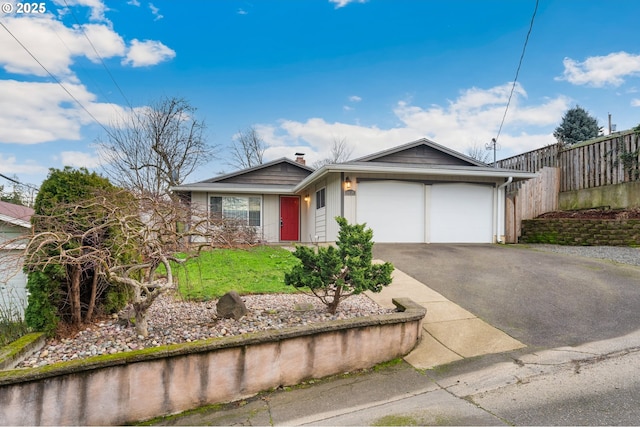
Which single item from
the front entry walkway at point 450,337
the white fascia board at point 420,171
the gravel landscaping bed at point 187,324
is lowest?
the front entry walkway at point 450,337

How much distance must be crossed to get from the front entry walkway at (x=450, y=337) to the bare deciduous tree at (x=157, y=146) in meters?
14.2

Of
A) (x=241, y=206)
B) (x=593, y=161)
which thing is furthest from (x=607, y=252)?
(x=241, y=206)

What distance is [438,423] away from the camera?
8.27 ft

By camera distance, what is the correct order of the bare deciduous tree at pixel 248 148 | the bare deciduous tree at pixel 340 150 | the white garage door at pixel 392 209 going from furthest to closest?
the bare deciduous tree at pixel 340 150, the bare deciduous tree at pixel 248 148, the white garage door at pixel 392 209

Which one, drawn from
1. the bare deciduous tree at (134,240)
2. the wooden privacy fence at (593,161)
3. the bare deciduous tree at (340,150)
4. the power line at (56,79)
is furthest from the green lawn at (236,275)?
the bare deciduous tree at (340,150)

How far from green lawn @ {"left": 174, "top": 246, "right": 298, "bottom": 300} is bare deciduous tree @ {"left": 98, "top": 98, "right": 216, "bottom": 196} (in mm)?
9292

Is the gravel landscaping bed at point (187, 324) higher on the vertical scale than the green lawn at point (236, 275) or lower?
lower

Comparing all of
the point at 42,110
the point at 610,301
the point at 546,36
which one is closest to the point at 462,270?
the point at 610,301

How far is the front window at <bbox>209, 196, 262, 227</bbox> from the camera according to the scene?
13625 millimetres

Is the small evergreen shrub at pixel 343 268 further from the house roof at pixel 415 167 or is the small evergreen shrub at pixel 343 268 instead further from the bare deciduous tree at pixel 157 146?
the bare deciduous tree at pixel 157 146

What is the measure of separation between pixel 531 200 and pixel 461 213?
128 inches

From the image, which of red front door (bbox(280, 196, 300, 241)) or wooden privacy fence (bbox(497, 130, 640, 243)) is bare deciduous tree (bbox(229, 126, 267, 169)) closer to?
red front door (bbox(280, 196, 300, 241))

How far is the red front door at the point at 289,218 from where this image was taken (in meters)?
14.5

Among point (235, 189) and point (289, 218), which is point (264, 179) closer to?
point (235, 189)
